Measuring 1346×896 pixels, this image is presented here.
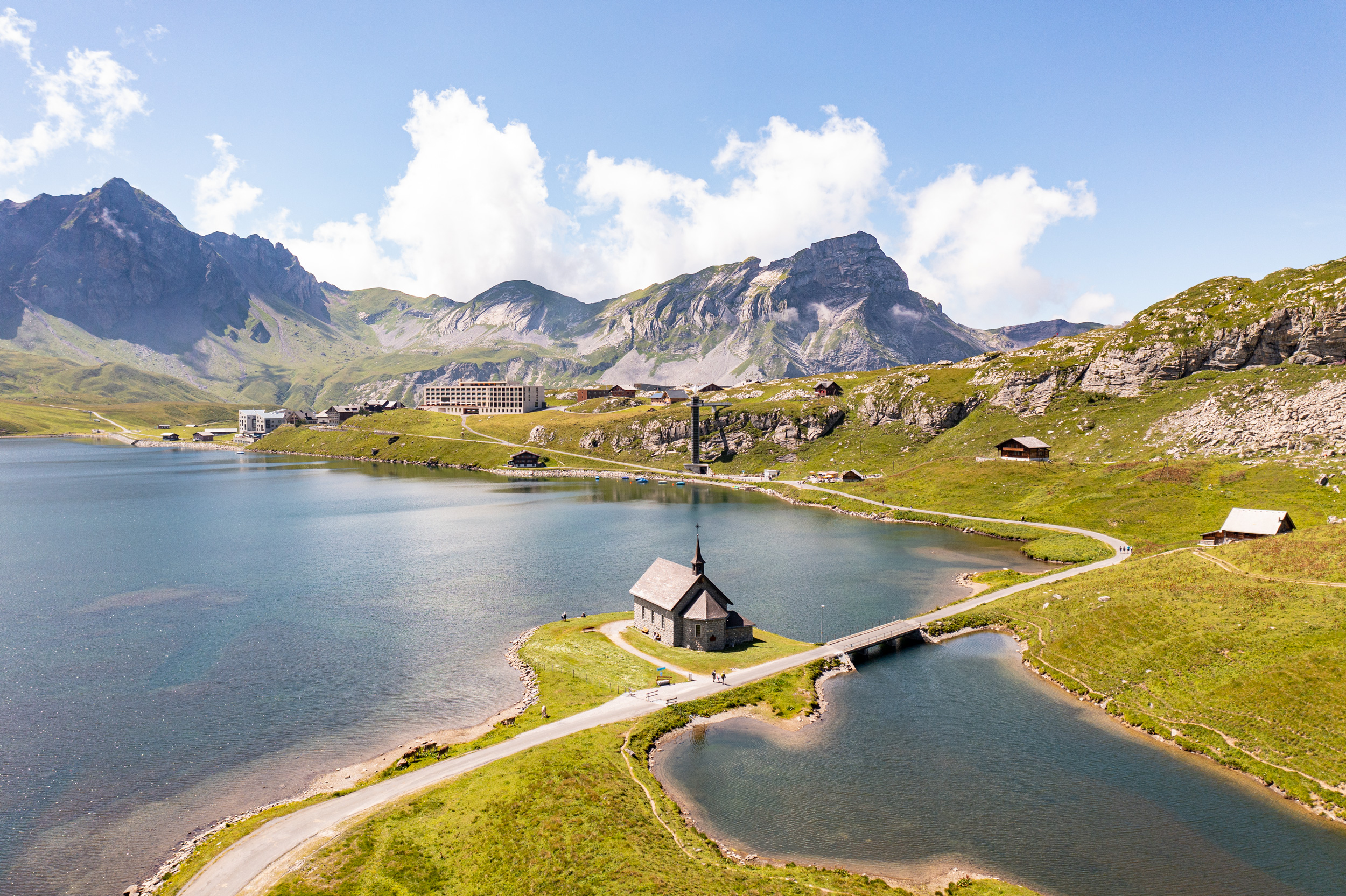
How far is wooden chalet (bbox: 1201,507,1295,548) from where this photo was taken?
87938mm

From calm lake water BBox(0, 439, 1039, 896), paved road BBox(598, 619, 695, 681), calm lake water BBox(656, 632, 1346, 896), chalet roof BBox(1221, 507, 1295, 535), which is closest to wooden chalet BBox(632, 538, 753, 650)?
paved road BBox(598, 619, 695, 681)

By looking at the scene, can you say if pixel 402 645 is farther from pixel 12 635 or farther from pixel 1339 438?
pixel 1339 438

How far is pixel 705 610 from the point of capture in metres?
67.2

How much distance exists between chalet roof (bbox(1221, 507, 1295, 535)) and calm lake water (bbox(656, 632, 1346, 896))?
54.4 m

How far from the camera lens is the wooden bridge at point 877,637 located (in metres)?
68.0

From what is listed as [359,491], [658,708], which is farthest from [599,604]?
[359,491]

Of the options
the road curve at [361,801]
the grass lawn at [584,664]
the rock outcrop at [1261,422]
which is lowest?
the road curve at [361,801]

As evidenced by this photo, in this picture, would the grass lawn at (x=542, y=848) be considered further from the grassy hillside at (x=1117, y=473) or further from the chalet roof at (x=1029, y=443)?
the chalet roof at (x=1029, y=443)

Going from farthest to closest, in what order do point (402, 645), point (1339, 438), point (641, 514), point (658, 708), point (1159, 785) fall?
point (641, 514), point (1339, 438), point (402, 645), point (658, 708), point (1159, 785)

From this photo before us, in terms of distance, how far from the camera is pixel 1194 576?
240 ft

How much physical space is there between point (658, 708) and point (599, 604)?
3041 cm

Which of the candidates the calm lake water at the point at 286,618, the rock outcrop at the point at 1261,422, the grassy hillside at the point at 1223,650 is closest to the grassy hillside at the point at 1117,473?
the rock outcrop at the point at 1261,422

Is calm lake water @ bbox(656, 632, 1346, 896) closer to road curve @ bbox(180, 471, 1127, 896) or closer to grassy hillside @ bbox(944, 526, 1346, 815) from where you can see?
grassy hillside @ bbox(944, 526, 1346, 815)

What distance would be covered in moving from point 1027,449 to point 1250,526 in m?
68.8
